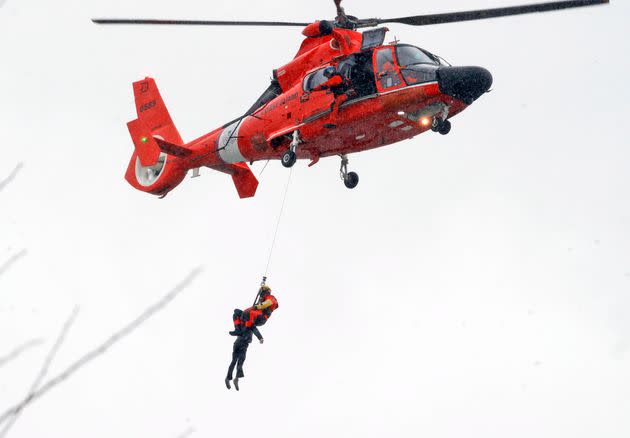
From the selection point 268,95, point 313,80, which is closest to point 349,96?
point 313,80

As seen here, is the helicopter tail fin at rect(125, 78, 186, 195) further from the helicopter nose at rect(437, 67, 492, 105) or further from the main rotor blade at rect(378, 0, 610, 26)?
the helicopter nose at rect(437, 67, 492, 105)

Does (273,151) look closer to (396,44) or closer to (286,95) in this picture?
(286,95)

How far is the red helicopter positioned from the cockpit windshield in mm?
20

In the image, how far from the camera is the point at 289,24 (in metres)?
17.6

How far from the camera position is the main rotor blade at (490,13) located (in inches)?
523

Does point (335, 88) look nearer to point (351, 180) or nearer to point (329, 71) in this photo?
point (329, 71)

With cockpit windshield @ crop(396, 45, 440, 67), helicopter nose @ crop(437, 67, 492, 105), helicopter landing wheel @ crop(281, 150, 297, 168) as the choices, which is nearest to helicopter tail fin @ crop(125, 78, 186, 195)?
helicopter landing wheel @ crop(281, 150, 297, 168)

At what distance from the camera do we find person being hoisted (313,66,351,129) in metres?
16.4

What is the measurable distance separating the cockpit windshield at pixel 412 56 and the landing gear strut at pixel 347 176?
3.36 meters

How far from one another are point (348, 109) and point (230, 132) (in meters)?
4.13

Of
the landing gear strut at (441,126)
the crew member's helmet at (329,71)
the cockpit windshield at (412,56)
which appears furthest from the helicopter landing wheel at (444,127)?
the crew member's helmet at (329,71)

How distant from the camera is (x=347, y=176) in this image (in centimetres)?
1883

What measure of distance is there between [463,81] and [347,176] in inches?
170

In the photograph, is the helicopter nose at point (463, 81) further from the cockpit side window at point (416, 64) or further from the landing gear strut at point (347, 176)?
the landing gear strut at point (347, 176)
